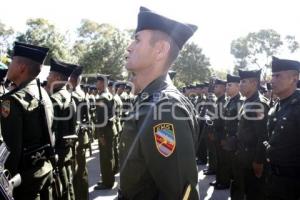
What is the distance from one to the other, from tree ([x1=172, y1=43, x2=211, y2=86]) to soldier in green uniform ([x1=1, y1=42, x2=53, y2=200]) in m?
44.6

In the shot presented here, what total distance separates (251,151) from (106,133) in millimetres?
3715

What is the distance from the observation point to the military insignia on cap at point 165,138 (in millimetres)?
1790

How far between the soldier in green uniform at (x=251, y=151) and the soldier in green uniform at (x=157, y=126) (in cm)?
348

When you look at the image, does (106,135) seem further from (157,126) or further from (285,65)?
(157,126)

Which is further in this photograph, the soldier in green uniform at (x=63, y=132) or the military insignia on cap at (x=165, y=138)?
the soldier in green uniform at (x=63, y=132)

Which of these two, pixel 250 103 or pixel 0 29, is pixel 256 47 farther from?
pixel 250 103

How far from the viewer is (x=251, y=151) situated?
546 centimetres

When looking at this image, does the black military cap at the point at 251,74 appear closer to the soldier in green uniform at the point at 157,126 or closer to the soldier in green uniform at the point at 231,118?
the soldier in green uniform at the point at 231,118

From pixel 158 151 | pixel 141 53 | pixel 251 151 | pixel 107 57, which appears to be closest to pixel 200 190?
pixel 251 151

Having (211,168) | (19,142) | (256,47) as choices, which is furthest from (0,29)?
(19,142)

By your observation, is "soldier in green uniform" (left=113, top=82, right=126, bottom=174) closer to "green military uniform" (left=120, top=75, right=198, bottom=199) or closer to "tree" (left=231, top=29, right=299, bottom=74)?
"green military uniform" (left=120, top=75, right=198, bottom=199)

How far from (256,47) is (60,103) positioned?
54777mm

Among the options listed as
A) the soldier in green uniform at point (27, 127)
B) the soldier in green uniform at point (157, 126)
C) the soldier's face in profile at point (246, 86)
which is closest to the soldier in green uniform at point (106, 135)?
the soldier's face in profile at point (246, 86)

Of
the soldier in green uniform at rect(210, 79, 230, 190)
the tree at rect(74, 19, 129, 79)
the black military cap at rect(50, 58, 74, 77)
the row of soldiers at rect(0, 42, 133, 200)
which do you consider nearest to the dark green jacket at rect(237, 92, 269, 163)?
the soldier in green uniform at rect(210, 79, 230, 190)
